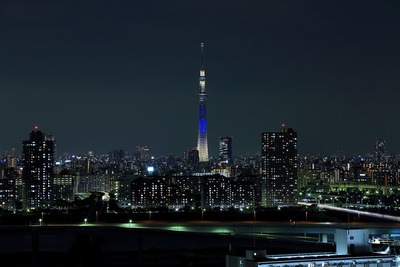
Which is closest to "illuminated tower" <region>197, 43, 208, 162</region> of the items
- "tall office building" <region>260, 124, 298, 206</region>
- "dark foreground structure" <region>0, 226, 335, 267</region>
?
"tall office building" <region>260, 124, 298, 206</region>

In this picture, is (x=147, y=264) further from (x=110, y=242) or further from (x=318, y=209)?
(x=318, y=209)

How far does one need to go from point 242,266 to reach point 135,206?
164ft

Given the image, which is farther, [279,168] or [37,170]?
[279,168]

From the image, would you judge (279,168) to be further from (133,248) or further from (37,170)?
(133,248)

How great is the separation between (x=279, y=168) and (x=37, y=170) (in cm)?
2142

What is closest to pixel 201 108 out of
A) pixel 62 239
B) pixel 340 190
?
pixel 340 190

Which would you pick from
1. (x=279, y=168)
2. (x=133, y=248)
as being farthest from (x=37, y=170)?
(x=133, y=248)

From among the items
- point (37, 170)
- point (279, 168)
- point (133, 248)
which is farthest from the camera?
point (279, 168)

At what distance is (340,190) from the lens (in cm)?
9062

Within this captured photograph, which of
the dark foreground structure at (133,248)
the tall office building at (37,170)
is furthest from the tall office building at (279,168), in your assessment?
the dark foreground structure at (133,248)

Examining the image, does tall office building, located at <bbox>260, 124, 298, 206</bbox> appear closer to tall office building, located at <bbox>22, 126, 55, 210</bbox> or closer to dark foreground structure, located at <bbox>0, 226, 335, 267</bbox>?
tall office building, located at <bbox>22, 126, 55, 210</bbox>

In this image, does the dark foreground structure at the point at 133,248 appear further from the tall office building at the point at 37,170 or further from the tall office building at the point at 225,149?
the tall office building at the point at 225,149

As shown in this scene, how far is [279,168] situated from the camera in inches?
2997

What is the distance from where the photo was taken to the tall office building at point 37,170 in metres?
64.5
